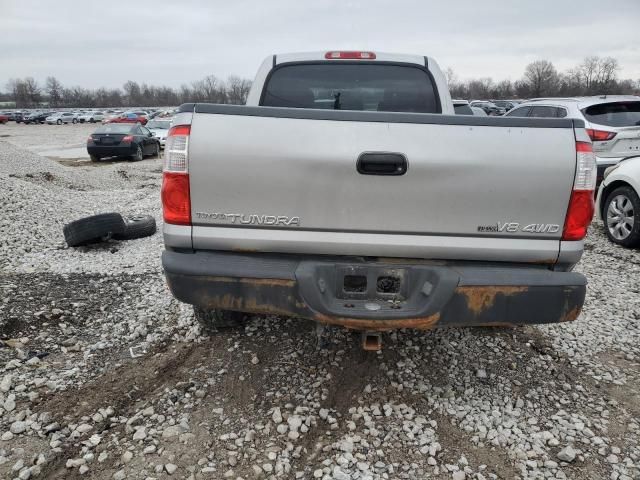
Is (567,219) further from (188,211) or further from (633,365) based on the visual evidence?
(188,211)

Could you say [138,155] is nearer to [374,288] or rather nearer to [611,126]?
[611,126]

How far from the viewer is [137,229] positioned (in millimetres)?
6457

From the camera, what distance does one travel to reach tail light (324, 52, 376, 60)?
4019 millimetres

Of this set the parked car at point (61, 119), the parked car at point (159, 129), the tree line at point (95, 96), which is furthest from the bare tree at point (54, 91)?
the parked car at point (159, 129)

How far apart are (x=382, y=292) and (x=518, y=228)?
819mm

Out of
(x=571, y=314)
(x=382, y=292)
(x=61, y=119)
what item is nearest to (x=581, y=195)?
(x=571, y=314)

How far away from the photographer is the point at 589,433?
8.89 ft

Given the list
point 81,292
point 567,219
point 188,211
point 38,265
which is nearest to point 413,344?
point 567,219

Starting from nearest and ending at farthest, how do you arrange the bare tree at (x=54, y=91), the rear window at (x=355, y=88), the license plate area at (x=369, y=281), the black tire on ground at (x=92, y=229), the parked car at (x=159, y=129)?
the license plate area at (x=369, y=281), the rear window at (x=355, y=88), the black tire on ground at (x=92, y=229), the parked car at (x=159, y=129), the bare tree at (x=54, y=91)

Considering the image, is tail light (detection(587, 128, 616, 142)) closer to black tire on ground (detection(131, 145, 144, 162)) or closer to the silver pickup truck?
the silver pickup truck

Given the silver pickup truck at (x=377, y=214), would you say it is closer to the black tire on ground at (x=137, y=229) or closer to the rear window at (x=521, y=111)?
the black tire on ground at (x=137, y=229)

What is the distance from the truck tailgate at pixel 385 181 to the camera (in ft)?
8.10

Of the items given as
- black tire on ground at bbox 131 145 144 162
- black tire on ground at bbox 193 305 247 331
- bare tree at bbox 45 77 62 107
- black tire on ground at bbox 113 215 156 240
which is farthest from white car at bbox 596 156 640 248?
bare tree at bbox 45 77 62 107

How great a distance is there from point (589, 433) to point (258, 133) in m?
2.54
